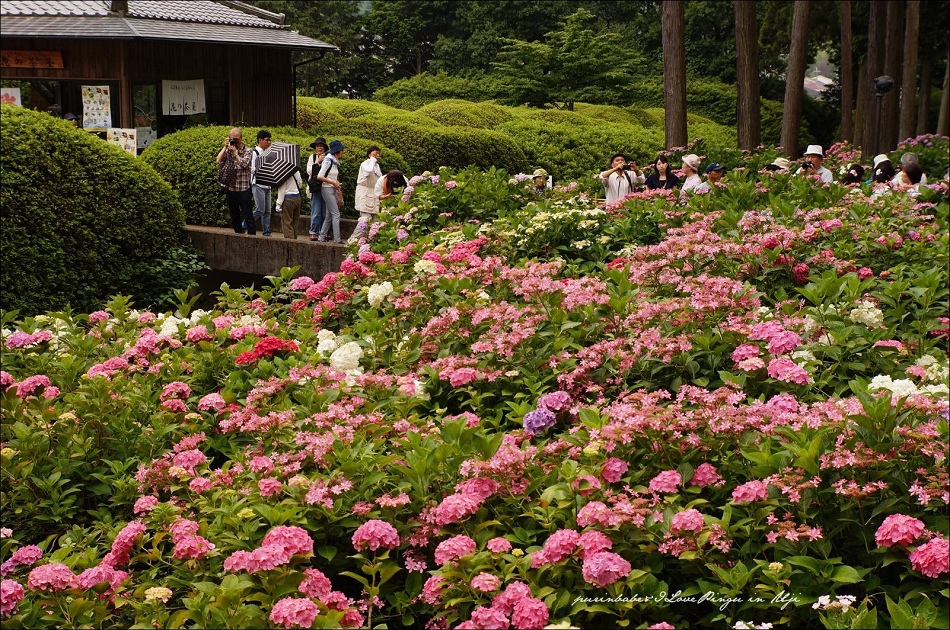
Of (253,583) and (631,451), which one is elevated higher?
(631,451)

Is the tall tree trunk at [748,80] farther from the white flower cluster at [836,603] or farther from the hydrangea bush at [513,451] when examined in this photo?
the white flower cluster at [836,603]

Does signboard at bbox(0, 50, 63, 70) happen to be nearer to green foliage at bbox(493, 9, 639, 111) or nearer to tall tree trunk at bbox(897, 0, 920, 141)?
green foliage at bbox(493, 9, 639, 111)

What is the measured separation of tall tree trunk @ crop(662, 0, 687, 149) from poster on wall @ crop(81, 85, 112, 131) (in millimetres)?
9398

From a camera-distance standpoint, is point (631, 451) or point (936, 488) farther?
point (631, 451)

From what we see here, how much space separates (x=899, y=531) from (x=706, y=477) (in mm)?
677

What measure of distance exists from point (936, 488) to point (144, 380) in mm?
3470

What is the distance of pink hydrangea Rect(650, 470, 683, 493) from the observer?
333 cm

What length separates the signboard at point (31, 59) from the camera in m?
17.1

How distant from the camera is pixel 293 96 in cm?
2050

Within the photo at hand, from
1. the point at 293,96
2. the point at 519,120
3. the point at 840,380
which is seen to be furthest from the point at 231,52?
the point at 840,380

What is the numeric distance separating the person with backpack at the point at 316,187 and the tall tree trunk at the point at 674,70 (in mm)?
5300

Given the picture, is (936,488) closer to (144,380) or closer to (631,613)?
(631,613)

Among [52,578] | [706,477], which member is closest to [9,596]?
[52,578]

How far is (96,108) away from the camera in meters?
17.7
